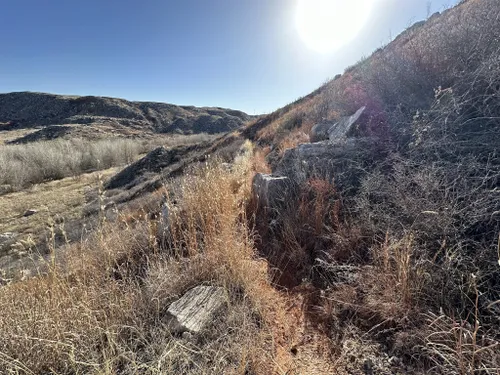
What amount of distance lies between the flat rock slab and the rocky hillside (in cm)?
5007

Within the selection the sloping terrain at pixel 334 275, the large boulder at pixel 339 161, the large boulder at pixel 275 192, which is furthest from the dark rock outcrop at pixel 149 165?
the sloping terrain at pixel 334 275

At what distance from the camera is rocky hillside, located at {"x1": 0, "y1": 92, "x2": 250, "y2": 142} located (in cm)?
4994

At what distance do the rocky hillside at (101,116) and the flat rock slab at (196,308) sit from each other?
50066 mm

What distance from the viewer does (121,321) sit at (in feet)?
5.26

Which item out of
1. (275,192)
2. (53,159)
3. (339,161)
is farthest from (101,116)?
(339,161)

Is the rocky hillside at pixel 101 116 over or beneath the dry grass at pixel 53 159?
over

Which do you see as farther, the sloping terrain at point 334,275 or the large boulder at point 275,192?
the large boulder at point 275,192

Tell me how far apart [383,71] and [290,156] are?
97.4 inches

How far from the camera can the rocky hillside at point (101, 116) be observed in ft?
164

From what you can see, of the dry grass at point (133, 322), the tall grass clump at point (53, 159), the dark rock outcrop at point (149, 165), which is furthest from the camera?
the tall grass clump at point (53, 159)

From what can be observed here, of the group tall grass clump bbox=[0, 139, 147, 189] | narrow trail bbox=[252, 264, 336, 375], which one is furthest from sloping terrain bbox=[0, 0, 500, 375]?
tall grass clump bbox=[0, 139, 147, 189]

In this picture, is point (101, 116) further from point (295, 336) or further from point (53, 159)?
point (295, 336)

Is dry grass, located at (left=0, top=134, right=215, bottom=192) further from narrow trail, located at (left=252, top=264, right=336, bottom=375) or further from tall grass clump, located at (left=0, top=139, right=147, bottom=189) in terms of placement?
narrow trail, located at (left=252, top=264, right=336, bottom=375)

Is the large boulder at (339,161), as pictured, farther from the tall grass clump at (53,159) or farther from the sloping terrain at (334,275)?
the tall grass clump at (53,159)
